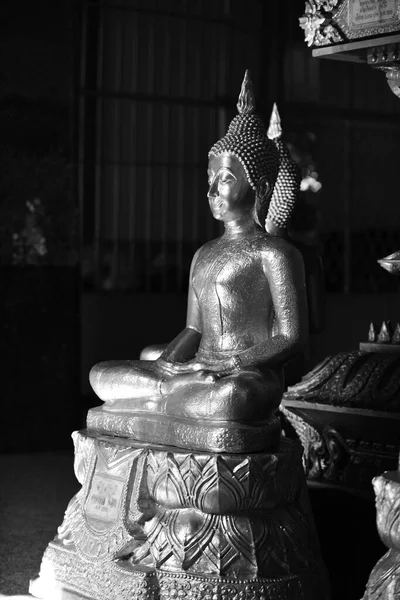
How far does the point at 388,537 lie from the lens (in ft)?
8.86

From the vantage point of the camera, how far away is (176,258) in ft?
24.1

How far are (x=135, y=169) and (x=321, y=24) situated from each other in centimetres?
408

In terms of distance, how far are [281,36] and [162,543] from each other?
190 inches

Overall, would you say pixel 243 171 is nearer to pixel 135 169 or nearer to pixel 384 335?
pixel 384 335

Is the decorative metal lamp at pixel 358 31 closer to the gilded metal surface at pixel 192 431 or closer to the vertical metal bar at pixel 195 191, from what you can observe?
the gilded metal surface at pixel 192 431

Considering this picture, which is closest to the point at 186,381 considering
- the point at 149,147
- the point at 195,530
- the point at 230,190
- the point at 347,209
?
the point at 195,530

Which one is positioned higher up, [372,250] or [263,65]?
[263,65]

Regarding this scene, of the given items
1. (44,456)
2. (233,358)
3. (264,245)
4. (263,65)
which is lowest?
(44,456)

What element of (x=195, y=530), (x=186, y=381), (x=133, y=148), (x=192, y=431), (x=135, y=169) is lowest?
(x=195, y=530)

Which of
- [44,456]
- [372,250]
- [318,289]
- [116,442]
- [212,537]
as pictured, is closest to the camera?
[212,537]

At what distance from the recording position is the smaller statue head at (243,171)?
3.42 metres

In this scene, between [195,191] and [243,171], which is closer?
[243,171]

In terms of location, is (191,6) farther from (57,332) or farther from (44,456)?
(44,456)

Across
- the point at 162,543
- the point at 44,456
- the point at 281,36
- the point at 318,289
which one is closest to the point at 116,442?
the point at 162,543
